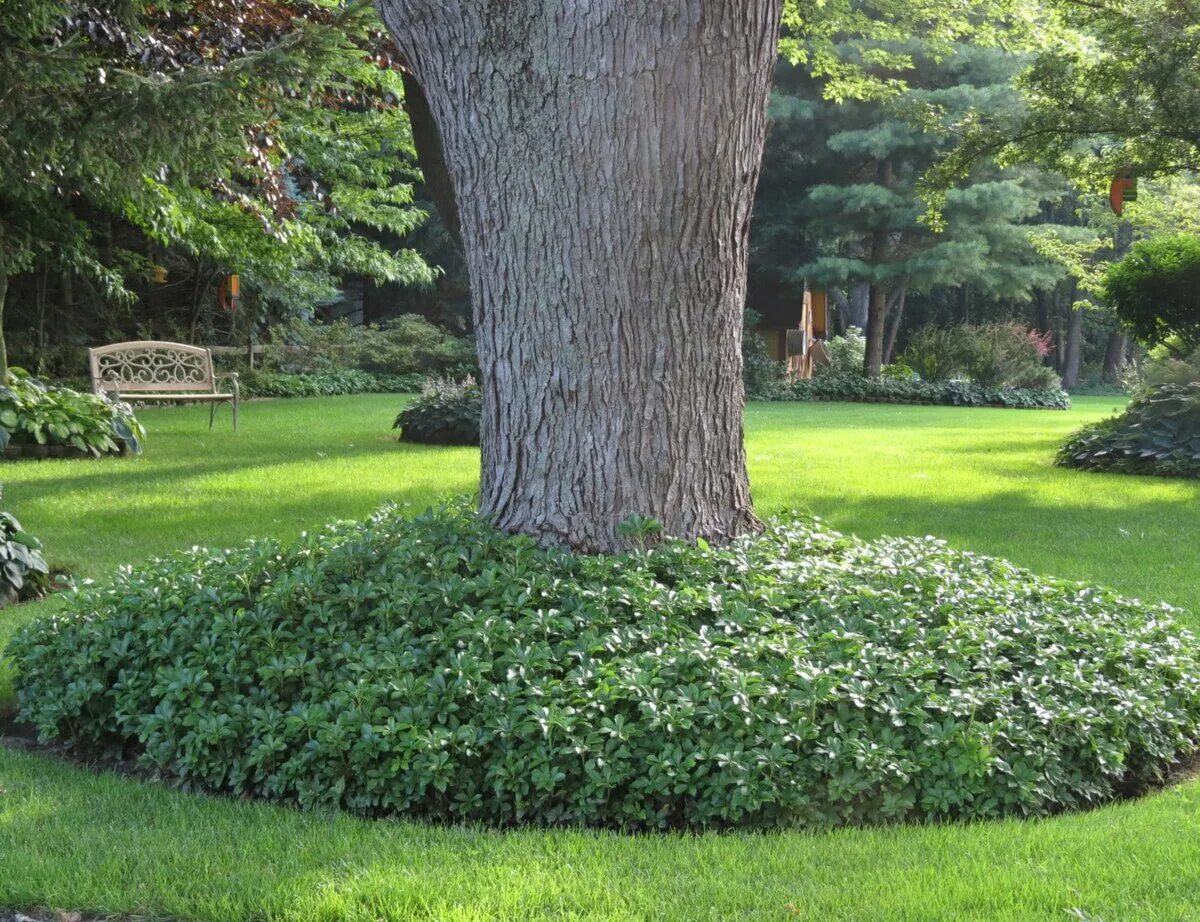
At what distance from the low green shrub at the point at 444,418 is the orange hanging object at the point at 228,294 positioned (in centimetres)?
1011

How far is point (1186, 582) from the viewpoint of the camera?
6.76 metres

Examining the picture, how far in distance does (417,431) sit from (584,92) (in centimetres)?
1029

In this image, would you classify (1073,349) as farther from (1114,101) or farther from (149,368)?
(149,368)

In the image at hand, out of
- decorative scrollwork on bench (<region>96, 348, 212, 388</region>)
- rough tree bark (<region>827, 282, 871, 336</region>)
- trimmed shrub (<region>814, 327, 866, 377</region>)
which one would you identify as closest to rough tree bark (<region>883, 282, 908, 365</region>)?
rough tree bark (<region>827, 282, 871, 336</region>)

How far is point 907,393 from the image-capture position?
28922mm

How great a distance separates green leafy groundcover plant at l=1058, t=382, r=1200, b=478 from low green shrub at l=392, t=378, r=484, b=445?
666 cm

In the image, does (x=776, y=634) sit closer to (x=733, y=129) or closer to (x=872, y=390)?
(x=733, y=129)

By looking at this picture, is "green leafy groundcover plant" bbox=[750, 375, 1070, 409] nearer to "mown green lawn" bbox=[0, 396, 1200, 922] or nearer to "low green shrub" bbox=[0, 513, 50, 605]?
"low green shrub" bbox=[0, 513, 50, 605]

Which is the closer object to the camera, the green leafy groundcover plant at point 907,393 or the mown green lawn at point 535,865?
the mown green lawn at point 535,865

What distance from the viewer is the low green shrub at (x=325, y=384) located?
2430 cm

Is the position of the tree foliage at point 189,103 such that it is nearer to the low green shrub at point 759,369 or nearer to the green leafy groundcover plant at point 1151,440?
the green leafy groundcover plant at point 1151,440

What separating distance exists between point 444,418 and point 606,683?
10893 millimetres

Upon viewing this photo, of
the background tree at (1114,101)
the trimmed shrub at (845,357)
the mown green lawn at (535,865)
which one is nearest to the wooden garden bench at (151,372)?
the background tree at (1114,101)

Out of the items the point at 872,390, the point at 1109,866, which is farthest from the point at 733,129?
the point at 872,390
